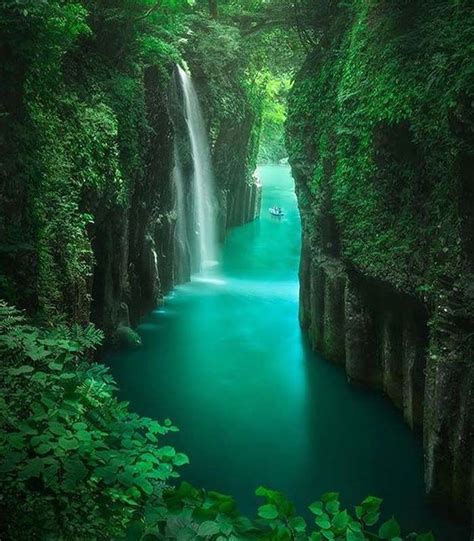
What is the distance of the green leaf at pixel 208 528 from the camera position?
2875mm

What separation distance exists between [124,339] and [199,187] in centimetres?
1163

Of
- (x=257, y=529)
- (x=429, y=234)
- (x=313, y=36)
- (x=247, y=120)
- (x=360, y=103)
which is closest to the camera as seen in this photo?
(x=257, y=529)

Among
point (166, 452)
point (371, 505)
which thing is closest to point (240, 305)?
point (166, 452)

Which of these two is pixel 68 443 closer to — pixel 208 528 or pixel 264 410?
pixel 208 528

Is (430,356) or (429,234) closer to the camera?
(430,356)

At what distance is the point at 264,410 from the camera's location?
38.1 feet

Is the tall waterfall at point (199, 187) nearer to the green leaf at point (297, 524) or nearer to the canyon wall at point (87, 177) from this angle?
the canyon wall at point (87, 177)

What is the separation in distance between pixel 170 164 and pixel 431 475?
12.7 meters

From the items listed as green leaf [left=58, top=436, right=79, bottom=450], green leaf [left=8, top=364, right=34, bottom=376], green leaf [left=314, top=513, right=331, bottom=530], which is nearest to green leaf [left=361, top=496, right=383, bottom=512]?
green leaf [left=314, top=513, right=331, bottom=530]

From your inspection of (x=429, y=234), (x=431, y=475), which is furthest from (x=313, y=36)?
(x=431, y=475)

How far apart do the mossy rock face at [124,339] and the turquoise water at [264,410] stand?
→ 314mm

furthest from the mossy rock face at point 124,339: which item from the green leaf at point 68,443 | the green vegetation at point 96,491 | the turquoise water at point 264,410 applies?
the green leaf at point 68,443

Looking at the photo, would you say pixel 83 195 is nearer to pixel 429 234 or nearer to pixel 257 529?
pixel 429 234

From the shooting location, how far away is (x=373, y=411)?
11.2 metres
